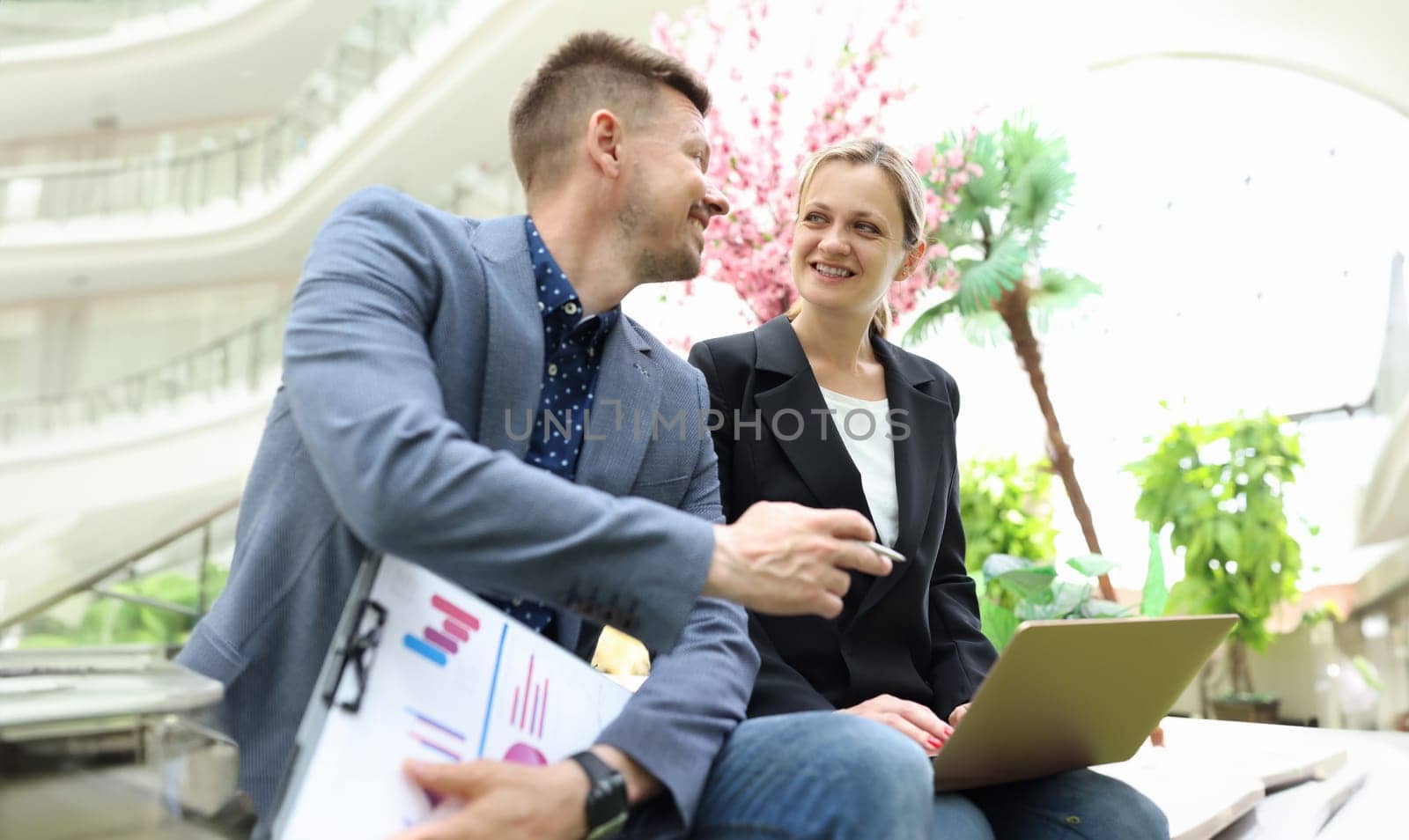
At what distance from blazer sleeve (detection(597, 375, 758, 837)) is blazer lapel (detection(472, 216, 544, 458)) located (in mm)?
244

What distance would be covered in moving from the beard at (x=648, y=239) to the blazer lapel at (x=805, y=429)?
39cm

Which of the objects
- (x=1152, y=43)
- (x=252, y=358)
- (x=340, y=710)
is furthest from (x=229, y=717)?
(x=252, y=358)

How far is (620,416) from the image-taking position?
1146 millimetres

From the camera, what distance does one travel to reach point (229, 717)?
89cm

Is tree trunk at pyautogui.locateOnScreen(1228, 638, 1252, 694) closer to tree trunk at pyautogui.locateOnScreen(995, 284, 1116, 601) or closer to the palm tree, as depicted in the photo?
tree trunk at pyautogui.locateOnScreen(995, 284, 1116, 601)

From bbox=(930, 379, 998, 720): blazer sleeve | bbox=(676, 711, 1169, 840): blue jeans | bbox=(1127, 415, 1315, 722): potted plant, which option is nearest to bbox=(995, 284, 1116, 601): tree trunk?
bbox=(1127, 415, 1315, 722): potted plant

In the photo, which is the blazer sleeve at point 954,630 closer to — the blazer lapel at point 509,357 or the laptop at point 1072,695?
the laptop at point 1072,695

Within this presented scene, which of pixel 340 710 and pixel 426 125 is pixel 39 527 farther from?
pixel 340 710

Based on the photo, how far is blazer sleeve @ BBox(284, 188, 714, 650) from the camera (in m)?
0.80

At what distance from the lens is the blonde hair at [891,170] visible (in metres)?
1.81

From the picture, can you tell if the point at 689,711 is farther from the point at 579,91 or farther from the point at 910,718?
the point at 579,91

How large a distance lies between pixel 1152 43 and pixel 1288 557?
2360mm

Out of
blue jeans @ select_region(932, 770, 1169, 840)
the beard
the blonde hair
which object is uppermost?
the blonde hair

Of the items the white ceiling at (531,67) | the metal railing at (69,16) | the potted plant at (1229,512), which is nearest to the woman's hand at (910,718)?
the white ceiling at (531,67)
